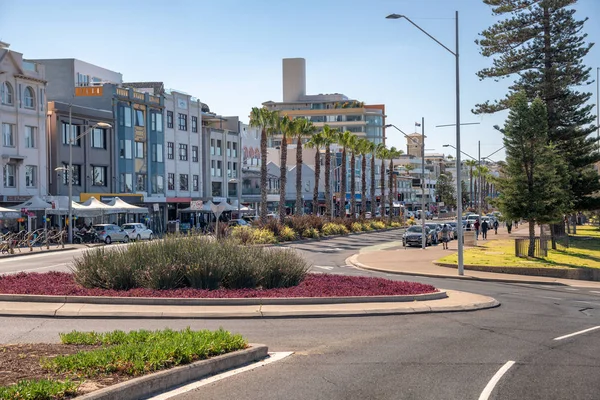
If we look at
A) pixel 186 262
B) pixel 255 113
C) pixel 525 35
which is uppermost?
pixel 525 35

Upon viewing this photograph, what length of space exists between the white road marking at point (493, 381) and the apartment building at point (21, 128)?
1807 inches

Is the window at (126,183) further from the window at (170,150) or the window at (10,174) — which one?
the window at (10,174)

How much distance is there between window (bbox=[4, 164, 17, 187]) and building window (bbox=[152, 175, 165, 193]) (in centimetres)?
1972

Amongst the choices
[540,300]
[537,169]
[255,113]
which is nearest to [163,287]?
[540,300]

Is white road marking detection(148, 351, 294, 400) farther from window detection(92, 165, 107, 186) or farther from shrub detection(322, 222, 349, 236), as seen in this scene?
window detection(92, 165, 107, 186)

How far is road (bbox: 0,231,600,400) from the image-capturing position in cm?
944

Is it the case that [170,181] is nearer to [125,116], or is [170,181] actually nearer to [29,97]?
[125,116]

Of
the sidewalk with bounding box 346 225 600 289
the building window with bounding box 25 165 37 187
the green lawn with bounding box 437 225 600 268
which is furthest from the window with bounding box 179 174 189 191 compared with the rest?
the green lawn with bounding box 437 225 600 268

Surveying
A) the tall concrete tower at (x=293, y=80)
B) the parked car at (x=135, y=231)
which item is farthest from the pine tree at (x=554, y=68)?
the tall concrete tower at (x=293, y=80)

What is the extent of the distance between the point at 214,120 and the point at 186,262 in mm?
64853

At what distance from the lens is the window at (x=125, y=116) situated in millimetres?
66000

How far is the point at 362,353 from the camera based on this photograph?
1209 centimetres

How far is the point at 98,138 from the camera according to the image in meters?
62.4

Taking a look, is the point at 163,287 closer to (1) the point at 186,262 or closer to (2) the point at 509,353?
(1) the point at 186,262
